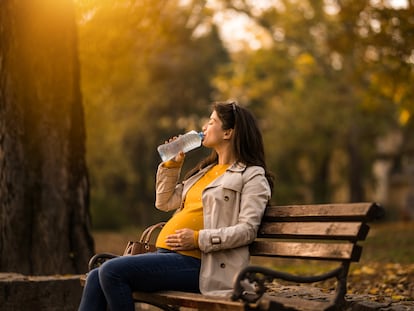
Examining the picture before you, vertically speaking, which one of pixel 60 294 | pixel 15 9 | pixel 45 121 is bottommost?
pixel 60 294

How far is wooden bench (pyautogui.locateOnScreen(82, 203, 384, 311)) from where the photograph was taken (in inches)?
179

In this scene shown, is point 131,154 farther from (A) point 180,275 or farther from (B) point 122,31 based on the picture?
(A) point 180,275

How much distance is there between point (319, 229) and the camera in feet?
16.0

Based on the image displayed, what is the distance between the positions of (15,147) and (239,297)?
14.0ft

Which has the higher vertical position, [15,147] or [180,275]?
[15,147]

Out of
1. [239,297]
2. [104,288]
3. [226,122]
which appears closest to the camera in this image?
[239,297]

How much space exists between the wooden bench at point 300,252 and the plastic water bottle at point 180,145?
77 centimetres

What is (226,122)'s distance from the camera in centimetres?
545

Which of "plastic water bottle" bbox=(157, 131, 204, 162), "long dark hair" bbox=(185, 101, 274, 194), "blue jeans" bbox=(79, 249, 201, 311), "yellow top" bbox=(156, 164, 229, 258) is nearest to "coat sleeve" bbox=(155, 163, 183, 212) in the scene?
"plastic water bottle" bbox=(157, 131, 204, 162)

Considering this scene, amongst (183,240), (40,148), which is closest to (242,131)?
(183,240)

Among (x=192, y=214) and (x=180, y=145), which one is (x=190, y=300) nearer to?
(x=192, y=214)

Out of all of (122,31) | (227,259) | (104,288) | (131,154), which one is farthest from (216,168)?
(131,154)

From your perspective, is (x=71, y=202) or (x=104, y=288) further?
(x=71, y=202)

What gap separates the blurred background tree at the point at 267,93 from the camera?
764 inches
